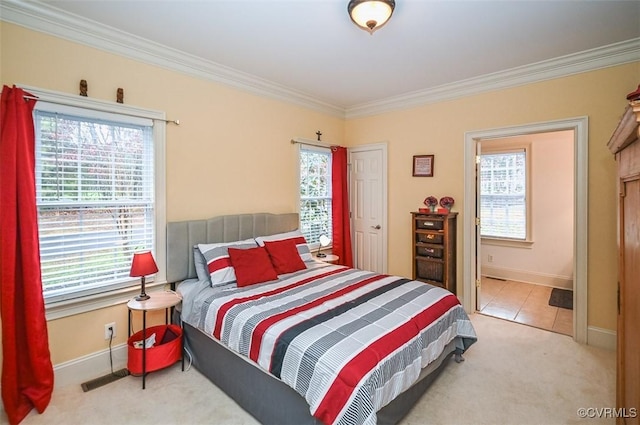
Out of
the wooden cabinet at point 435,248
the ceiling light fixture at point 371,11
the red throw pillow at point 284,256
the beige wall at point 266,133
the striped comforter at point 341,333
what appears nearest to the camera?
the striped comforter at point 341,333

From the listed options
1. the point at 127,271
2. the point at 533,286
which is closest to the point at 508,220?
the point at 533,286

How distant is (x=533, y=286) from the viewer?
15.6ft

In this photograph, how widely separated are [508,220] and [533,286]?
3.53 ft

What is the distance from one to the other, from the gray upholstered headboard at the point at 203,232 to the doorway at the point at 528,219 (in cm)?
301

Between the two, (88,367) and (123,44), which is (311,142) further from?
(88,367)

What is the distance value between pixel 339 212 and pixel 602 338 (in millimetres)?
3055

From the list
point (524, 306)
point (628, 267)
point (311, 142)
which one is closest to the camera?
point (628, 267)

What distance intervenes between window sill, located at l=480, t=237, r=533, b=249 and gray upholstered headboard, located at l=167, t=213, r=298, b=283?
3730 millimetres

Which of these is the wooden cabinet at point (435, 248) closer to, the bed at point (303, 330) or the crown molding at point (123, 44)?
the bed at point (303, 330)

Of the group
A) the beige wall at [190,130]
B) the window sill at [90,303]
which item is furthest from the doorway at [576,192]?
the window sill at [90,303]

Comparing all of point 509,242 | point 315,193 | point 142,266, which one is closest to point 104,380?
point 142,266

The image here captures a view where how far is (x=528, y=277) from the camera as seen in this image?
494cm

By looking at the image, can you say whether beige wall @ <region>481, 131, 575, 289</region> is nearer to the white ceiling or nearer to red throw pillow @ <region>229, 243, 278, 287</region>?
the white ceiling

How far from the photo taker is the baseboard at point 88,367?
2.31 m
